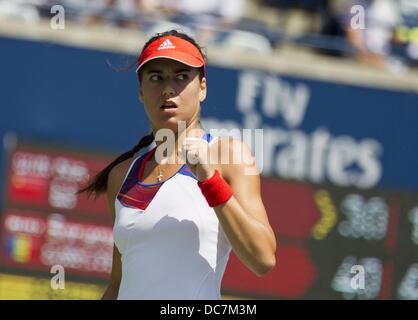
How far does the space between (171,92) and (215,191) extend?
418 mm

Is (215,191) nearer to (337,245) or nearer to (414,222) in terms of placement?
(337,245)

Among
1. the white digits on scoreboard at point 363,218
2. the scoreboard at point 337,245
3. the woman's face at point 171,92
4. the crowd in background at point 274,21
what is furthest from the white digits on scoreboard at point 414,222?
the woman's face at point 171,92

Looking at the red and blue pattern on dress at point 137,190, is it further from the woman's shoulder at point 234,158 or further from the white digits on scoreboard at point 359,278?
the white digits on scoreboard at point 359,278

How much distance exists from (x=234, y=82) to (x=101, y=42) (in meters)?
1.09

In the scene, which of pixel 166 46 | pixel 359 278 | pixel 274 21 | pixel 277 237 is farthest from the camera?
pixel 274 21

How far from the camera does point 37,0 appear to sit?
8.30m

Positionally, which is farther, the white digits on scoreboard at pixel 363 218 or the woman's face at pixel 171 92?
the white digits on scoreboard at pixel 363 218

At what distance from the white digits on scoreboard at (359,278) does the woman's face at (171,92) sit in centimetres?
500

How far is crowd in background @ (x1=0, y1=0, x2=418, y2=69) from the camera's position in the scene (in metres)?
8.49

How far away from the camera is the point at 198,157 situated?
123 inches

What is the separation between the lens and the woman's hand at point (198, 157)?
3123mm

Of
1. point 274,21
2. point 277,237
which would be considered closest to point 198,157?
point 277,237

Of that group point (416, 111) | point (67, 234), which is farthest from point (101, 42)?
point (416, 111)
